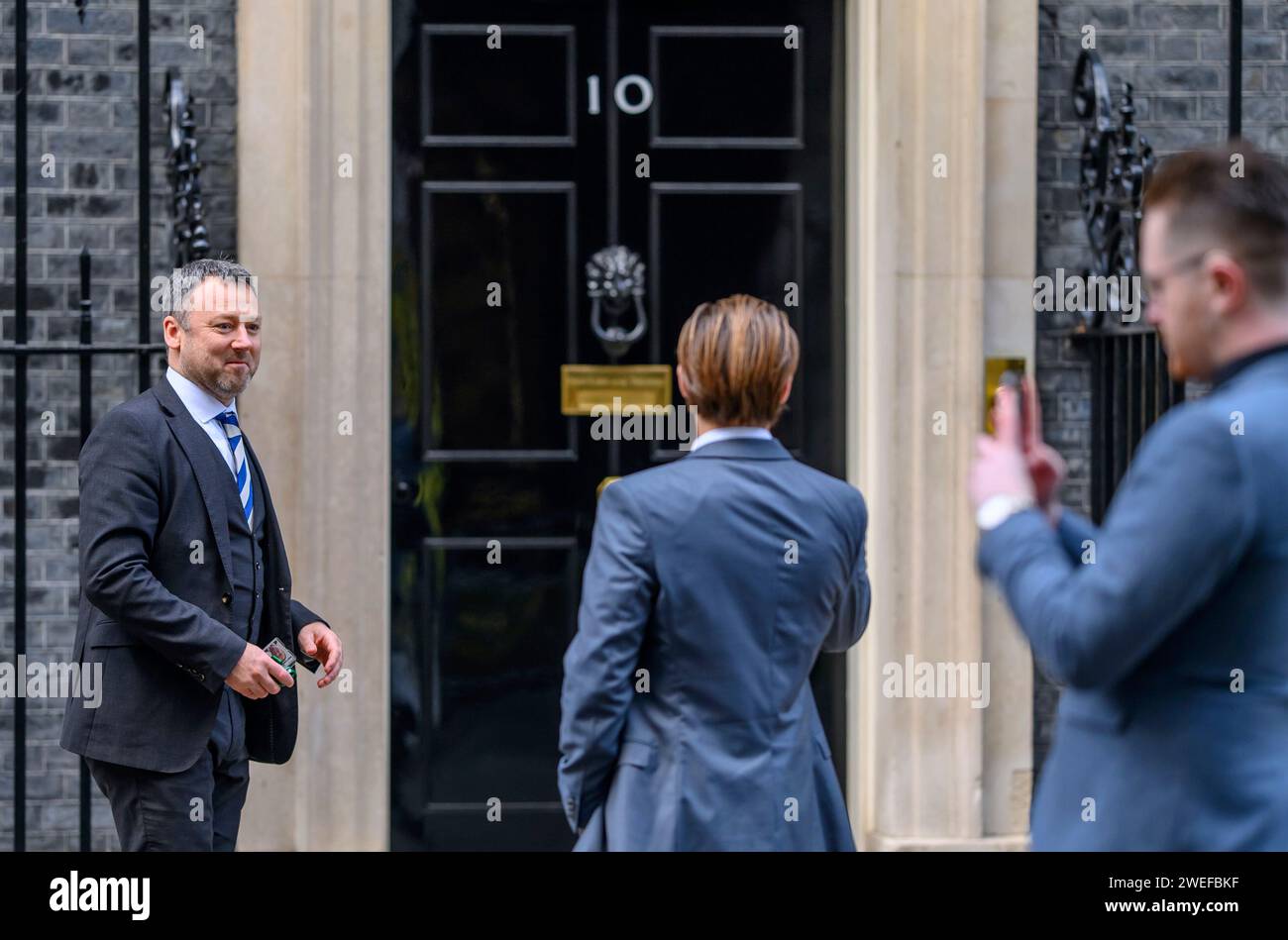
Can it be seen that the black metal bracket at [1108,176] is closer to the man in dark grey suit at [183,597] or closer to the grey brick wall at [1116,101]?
the grey brick wall at [1116,101]

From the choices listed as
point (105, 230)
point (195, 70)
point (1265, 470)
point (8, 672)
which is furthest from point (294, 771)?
point (1265, 470)

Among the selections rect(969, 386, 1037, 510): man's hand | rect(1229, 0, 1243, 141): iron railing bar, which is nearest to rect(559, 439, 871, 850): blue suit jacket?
rect(969, 386, 1037, 510): man's hand

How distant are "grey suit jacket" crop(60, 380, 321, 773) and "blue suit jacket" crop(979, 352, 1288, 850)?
1.99 metres

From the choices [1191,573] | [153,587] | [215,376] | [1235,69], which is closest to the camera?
[1191,573]

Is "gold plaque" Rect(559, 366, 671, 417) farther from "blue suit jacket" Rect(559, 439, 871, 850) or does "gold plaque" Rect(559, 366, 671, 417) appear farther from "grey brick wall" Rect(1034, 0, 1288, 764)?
"blue suit jacket" Rect(559, 439, 871, 850)

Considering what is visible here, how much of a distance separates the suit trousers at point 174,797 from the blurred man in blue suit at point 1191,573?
2.09 m

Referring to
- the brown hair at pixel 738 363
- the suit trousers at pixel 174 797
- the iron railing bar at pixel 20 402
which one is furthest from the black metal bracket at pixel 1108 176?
the iron railing bar at pixel 20 402

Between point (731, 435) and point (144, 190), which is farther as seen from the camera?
point (144, 190)

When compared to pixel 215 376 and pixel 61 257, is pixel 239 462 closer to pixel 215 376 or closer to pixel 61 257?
pixel 215 376

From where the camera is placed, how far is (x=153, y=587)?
3.30 metres

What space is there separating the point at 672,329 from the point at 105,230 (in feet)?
6.13

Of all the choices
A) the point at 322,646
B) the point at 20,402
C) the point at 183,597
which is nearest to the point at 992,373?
the point at 322,646

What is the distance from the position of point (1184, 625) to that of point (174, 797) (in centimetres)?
232

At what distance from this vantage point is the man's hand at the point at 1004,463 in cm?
195
